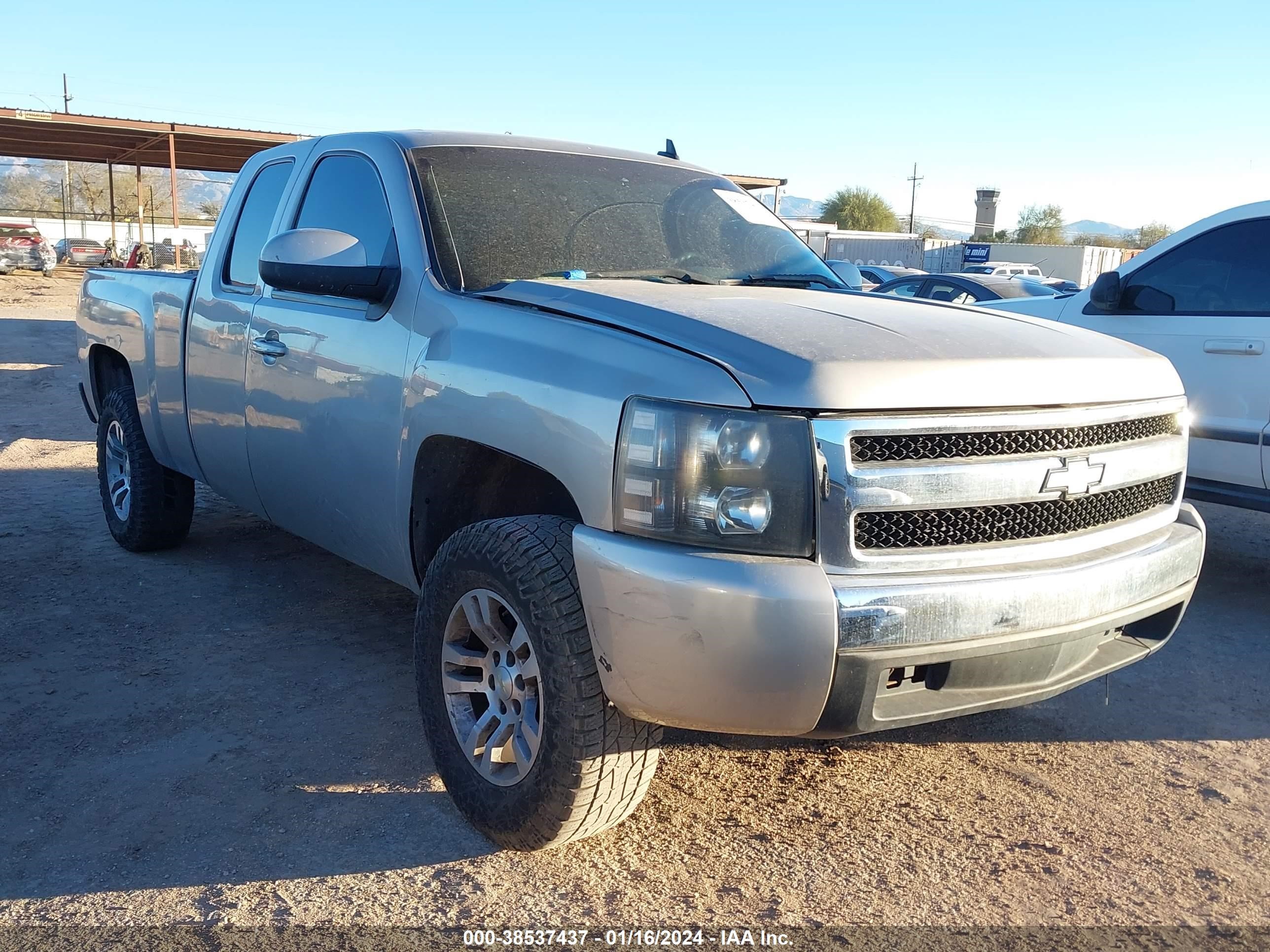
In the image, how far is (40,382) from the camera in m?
11.5

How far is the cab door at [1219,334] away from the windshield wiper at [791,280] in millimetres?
2199

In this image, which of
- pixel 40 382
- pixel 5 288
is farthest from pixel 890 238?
pixel 40 382

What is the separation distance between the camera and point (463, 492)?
3146 millimetres

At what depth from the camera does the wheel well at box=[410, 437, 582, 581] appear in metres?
3.02

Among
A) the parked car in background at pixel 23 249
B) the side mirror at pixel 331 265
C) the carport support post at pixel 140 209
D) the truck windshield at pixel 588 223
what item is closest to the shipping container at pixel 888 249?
the carport support post at pixel 140 209

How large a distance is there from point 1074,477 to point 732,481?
2.91 ft

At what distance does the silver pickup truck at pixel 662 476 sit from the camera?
2.28m

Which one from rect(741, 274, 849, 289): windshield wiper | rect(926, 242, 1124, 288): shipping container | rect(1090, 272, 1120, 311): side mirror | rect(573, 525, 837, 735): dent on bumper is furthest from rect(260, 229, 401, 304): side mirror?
rect(926, 242, 1124, 288): shipping container

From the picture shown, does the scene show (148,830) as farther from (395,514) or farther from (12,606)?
(12,606)

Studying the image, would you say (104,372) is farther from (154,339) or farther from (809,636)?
(809,636)

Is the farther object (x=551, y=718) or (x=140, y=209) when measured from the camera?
(x=140, y=209)

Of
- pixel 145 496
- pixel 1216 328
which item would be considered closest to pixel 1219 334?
pixel 1216 328

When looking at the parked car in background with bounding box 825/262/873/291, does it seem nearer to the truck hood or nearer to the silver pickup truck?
the silver pickup truck

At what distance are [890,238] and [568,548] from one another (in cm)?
5135
